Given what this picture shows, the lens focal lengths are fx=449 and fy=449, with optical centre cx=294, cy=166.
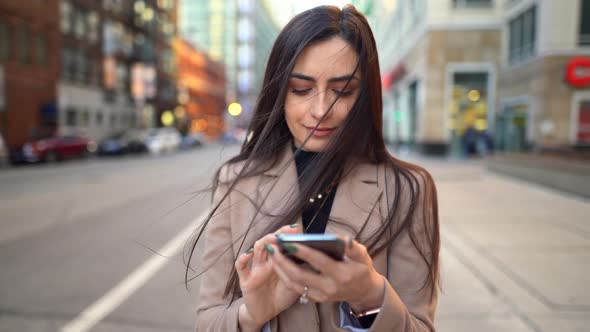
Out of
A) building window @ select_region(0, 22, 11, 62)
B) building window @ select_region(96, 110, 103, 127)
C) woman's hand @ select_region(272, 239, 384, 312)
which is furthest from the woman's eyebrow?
building window @ select_region(96, 110, 103, 127)

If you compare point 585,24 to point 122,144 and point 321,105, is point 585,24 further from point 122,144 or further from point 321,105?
point 122,144

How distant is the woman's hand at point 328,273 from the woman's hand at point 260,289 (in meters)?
0.10

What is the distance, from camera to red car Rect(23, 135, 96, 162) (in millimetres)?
22344

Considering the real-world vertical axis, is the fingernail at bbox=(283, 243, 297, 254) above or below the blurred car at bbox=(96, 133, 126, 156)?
above

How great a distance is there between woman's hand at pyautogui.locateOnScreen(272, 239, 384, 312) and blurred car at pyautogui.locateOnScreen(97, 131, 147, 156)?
32010 mm

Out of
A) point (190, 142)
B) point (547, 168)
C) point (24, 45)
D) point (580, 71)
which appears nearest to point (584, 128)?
point (547, 168)

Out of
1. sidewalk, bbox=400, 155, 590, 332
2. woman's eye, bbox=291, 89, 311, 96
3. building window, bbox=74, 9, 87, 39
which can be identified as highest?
building window, bbox=74, 9, 87, 39

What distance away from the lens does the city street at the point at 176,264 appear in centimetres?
383

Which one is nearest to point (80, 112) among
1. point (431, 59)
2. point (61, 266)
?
point (431, 59)

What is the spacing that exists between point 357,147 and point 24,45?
33.4m

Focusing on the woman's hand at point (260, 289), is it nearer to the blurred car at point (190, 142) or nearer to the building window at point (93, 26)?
the building window at point (93, 26)

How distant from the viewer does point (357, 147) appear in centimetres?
158

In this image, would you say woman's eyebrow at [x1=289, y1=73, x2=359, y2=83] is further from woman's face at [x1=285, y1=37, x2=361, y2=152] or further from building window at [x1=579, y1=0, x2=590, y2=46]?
building window at [x1=579, y1=0, x2=590, y2=46]

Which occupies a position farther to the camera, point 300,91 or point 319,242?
point 300,91
